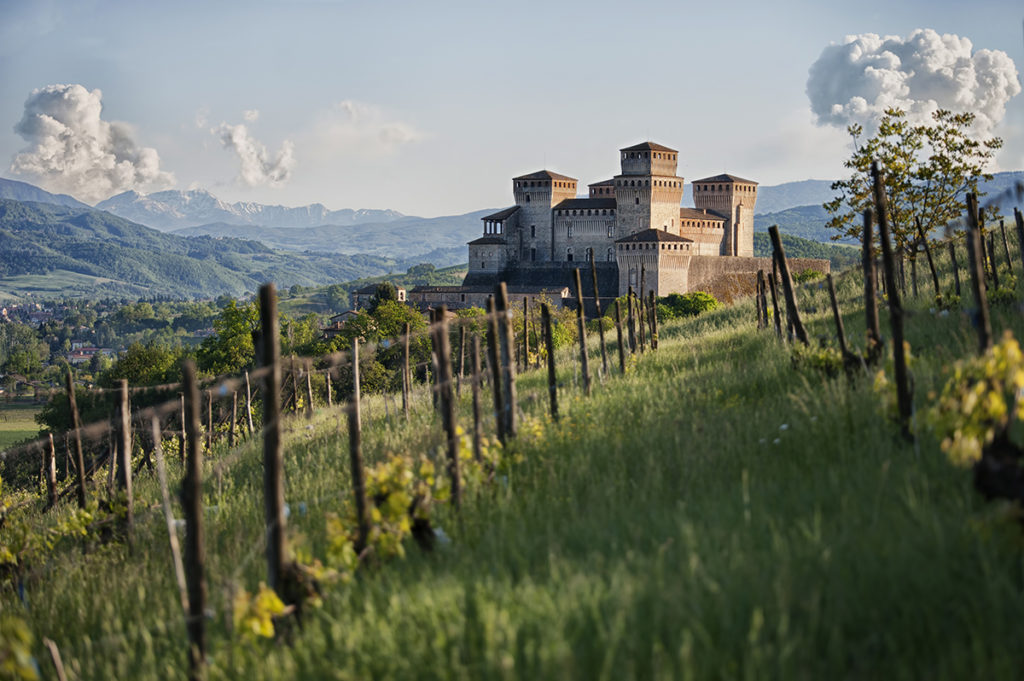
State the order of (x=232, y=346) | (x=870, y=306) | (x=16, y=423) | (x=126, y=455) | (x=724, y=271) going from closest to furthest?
1. (x=870, y=306)
2. (x=126, y=455)
3. (x=232, y=346)
4. (x=724, y=271)
5. (x=16, y=423)

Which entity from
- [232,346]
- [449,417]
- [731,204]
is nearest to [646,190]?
[731,204]

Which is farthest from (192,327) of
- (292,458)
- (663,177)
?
(292,458)

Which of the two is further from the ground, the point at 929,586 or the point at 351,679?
the point at 929,586

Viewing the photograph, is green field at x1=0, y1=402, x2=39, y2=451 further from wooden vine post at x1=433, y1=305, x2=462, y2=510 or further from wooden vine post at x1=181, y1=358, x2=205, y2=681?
wooden vine post at x1=181, y1=358, x2=205, y2=681

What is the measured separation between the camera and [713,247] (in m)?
70.6

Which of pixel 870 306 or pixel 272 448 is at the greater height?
pixel 870 306

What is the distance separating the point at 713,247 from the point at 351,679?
229 feet

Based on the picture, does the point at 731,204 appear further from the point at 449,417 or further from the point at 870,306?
the point at 449,417

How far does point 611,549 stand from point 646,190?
212 feet

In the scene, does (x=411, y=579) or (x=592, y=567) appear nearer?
(x=592, y=567)

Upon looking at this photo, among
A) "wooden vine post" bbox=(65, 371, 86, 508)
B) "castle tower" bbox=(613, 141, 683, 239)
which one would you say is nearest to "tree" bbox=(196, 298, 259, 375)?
"castle tower" bbox=(613, 141, 683, 239)

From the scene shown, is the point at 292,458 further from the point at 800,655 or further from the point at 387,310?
the point at 387,310

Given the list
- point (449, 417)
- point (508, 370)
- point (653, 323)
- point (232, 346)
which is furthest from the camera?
point (232, 346)

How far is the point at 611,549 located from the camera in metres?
4.73
